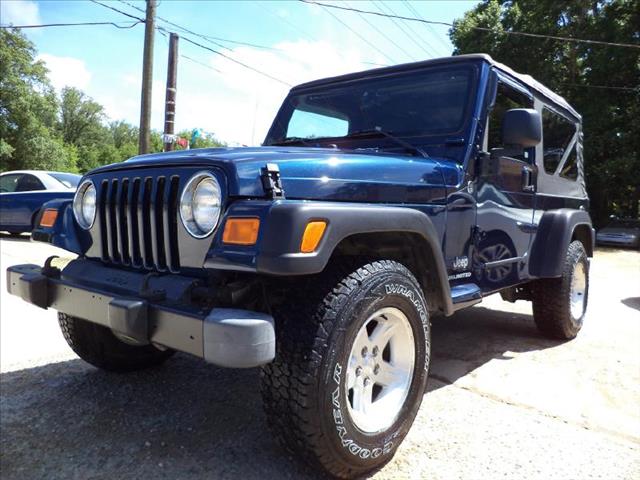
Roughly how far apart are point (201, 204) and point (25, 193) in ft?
30.0

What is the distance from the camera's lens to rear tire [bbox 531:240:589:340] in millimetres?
4043

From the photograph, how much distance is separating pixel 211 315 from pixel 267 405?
457 millimetres

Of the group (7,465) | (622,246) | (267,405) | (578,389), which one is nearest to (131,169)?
(267,405)

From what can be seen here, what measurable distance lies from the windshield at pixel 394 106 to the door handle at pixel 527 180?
0.85m

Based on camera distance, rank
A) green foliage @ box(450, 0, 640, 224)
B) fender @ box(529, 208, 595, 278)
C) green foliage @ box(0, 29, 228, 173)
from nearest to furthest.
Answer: fender @ box(529, 208, 595, 278), green foliage @ box(450, 0, 640, 224), green foliage @ box(0, 29, 228, 173)

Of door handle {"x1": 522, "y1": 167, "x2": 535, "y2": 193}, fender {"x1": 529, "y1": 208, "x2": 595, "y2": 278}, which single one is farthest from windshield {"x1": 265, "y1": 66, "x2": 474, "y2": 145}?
fender {"x1": 529, "y1": 208, "x2": 595, "y2": 278}

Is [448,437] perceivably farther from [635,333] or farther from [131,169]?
[635,333]

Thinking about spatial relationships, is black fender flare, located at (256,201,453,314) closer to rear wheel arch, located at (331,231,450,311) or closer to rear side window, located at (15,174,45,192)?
rear wheel arch, located at (331,231,450,311)

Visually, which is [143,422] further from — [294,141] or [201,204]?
[294,141]

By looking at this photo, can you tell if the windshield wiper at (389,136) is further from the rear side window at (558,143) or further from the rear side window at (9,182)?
the rear side window at (9,182)

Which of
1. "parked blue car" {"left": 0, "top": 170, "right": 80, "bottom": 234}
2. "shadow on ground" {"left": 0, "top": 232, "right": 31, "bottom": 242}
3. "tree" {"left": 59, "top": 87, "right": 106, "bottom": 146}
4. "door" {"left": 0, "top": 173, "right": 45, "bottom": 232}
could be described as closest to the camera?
"parked blue car" {"left": 0, "top": 170, "right": 80, "bottom": 234}

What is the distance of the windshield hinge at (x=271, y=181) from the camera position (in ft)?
6.28

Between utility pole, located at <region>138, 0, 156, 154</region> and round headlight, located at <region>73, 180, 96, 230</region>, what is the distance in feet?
29.5

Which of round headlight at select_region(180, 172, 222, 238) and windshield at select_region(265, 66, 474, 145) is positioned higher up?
windshield at select_region(265, 66, 474, 145)
